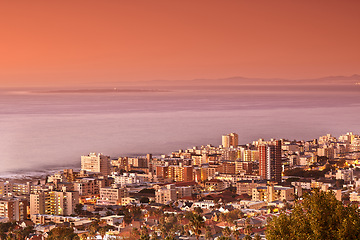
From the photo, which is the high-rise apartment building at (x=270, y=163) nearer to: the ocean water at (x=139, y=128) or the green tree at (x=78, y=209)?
the green tree at (x=78, y=209)

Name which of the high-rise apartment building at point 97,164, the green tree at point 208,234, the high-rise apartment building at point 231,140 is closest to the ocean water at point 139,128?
the high-rise apartment building at point 97,164

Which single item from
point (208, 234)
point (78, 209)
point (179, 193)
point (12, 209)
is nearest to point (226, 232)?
point (208, 234)

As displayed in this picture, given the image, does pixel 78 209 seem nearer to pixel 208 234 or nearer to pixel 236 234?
pixel 208 234

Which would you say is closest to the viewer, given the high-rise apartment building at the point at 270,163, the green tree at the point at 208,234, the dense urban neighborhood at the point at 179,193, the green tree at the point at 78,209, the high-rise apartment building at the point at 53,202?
the green tree at the point at 208,234

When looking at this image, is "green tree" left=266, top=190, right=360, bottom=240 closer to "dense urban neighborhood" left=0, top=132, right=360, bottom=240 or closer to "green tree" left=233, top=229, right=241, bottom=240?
"dense urban neighborhood" left=0, top=132, right=360, bottom=240

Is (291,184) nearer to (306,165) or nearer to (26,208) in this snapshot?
(306,165)

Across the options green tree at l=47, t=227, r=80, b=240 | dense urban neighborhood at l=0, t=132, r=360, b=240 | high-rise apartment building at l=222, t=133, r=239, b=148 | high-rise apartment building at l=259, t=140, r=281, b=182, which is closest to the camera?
green tree at l=47, t=227, r=80, b=240

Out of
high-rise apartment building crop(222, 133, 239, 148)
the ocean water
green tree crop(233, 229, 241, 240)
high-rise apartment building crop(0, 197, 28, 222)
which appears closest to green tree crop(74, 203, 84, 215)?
high-rise apartment building crop(0, 197, 28, 222)

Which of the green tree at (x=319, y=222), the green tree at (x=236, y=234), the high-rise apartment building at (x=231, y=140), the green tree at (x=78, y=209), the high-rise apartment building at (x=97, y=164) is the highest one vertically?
the green tree at (x=319, y=222)
